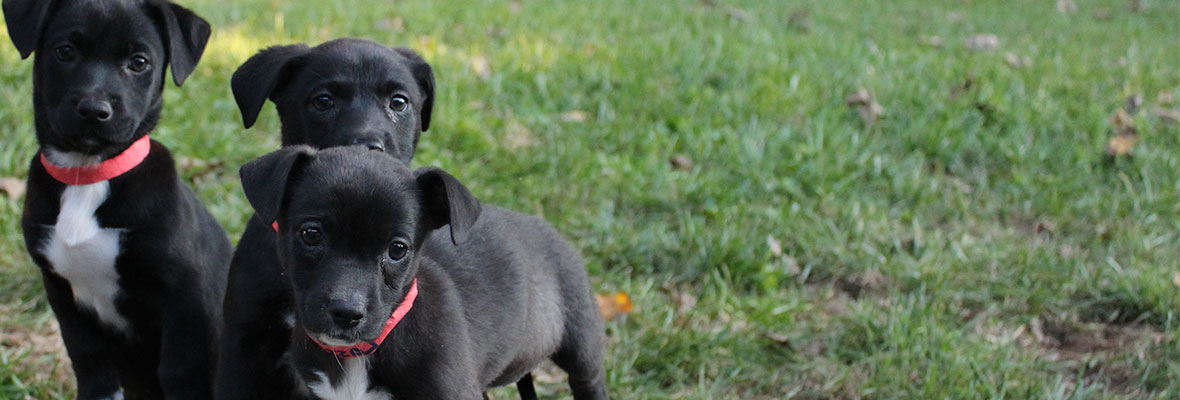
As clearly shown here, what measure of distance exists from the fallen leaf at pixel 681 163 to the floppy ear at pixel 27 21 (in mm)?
3564

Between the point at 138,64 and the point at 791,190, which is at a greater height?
the point at 138,64

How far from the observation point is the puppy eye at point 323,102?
142 inches

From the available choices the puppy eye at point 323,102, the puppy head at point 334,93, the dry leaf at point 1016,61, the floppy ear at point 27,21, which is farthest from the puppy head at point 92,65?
the dry leaf at point 1016,61

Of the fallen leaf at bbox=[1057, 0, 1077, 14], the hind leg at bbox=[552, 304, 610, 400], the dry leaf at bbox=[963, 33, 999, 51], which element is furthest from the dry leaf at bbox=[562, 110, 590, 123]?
the fallen leaf at bbox=[1057, 0, 1077, 14]

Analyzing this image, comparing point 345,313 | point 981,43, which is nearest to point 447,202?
point 345,313

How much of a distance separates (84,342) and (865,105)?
16.1ft

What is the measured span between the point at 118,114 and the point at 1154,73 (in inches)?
291

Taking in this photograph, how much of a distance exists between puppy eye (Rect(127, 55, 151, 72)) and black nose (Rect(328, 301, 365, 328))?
1.26 meters

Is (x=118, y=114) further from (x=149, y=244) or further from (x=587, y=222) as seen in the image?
(x=587, y=222)

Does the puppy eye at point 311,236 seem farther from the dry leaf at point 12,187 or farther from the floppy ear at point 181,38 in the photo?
the dry leaf at point 12,187

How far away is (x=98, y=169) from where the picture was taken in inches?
139

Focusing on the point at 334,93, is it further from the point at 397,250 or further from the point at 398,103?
the point at 397,250

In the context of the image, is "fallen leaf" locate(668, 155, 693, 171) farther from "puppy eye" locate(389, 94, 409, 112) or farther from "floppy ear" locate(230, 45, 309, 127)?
"floppy ear" locate(230, 45, 309, 127)

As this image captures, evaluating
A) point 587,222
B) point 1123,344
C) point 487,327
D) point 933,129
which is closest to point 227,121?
point 587,222
